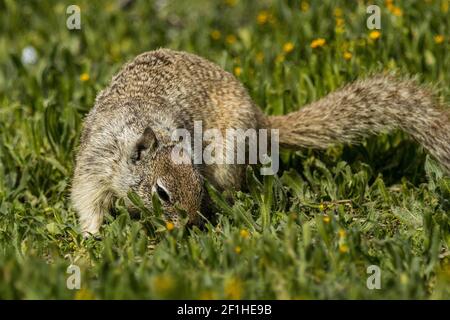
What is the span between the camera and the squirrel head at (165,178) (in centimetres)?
506

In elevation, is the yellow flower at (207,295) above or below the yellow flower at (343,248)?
below

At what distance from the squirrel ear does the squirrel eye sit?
0.93 feet

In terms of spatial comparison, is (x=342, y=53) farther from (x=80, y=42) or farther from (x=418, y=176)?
(x=80, y=42)

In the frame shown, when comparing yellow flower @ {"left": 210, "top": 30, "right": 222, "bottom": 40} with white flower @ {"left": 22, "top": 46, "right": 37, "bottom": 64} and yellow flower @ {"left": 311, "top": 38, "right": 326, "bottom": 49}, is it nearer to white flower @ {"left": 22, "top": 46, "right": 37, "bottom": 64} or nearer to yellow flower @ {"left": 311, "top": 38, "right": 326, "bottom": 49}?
yellow flower @ {"left": 311, "top": 38, "right": 326, "bottom": 49}

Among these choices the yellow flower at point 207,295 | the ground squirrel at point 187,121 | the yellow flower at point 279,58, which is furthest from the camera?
the yellow flower at point 279,58

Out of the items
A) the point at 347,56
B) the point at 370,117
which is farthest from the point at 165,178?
the point at 347,56

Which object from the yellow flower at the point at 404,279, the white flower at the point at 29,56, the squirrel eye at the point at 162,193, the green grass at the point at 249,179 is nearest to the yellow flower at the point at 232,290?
the green grass at the point at 249,179

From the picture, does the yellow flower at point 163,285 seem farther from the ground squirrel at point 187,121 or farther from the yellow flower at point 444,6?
the yellow flower at point 444,6

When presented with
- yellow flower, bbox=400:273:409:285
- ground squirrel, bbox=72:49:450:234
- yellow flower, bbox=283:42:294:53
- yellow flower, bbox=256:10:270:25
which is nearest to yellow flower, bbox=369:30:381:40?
yellow flower, bbox=283:42:294:53

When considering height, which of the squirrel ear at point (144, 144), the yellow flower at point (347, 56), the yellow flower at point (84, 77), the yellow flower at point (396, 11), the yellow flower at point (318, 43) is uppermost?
the yellow flower at point (396, 11)

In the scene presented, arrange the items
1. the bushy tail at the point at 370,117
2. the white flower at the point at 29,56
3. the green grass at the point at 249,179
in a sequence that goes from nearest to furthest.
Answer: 1. the green grass at the point at 249,179
2. the bushy tail at the point at 370,117
3. the white flower at the point at 29,56

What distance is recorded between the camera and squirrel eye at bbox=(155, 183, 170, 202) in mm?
5105

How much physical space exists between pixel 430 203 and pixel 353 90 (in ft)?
3.42

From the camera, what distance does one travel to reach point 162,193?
5.14 m
